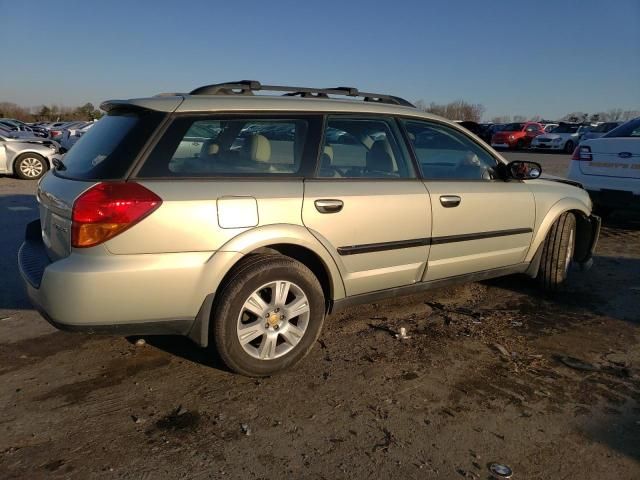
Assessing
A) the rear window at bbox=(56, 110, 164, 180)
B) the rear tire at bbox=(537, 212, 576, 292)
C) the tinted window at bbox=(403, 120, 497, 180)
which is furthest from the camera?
the rear tire at bbox=(537, 212, 576, 292)

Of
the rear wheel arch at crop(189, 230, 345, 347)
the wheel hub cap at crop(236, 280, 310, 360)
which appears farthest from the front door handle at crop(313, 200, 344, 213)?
the wheel hub cap at crop(236, 280, 310, 360)

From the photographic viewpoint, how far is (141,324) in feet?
9.12

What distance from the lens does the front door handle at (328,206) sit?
3.14m

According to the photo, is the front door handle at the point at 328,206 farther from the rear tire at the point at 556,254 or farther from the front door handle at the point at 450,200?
the rear tire at the point at 556,254

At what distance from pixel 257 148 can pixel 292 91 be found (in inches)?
26.2

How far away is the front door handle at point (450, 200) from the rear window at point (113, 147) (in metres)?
1.99

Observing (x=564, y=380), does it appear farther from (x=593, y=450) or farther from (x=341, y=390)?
(x=341, y=390)

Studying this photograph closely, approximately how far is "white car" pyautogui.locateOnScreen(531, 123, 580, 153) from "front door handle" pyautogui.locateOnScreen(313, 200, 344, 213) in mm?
27787

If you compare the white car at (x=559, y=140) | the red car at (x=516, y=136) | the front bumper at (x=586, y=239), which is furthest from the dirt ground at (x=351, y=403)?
the red car at (x=516, y=136)

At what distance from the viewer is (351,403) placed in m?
2.88

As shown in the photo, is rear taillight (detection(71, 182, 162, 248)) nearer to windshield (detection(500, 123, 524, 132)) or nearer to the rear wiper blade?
the rear wiper blade

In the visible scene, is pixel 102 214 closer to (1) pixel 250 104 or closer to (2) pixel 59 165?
(2) pixel 59 165

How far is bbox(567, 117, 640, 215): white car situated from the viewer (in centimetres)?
647

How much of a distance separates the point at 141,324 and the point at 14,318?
1837 mm
